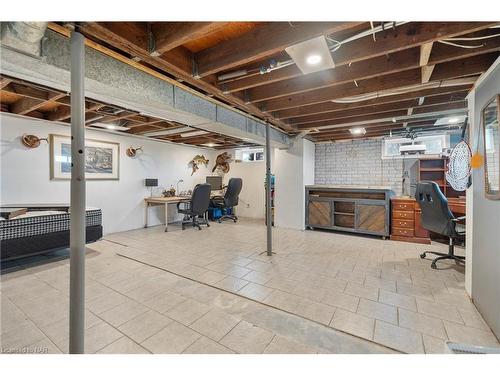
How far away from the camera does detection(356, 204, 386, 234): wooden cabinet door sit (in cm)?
444

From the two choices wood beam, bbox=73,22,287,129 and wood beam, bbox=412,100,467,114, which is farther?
wood beam, bbox=412,100,467,114

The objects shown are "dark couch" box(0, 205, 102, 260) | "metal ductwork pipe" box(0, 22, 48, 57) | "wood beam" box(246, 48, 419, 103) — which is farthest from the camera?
"dark couch" box(0, 205, 102, 260)

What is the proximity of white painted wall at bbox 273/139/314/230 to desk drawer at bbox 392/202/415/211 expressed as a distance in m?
1.85

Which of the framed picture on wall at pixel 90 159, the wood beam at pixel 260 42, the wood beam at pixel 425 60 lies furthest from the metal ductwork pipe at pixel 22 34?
the framed picture on wall at pixel 90 159

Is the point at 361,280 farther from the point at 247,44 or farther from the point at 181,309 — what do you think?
the point at 247,44

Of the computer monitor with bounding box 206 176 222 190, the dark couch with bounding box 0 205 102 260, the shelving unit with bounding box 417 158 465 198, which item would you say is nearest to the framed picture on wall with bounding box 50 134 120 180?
the dark couch with bounding box 0 205 102 260

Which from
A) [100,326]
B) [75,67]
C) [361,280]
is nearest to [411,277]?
[361,280]

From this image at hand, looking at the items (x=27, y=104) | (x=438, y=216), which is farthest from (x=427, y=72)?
(x=27, y=104)

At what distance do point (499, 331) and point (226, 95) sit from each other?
317 cm

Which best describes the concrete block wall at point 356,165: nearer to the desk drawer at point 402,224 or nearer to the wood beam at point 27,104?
the desk drawer at point 402,224

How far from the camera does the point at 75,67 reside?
49.9 inches

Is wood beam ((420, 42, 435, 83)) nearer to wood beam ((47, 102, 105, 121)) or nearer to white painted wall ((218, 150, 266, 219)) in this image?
wood beam ((47, 102, 105, 121))

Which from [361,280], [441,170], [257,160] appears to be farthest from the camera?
[257,160]

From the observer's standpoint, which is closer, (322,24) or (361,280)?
(322,24)
